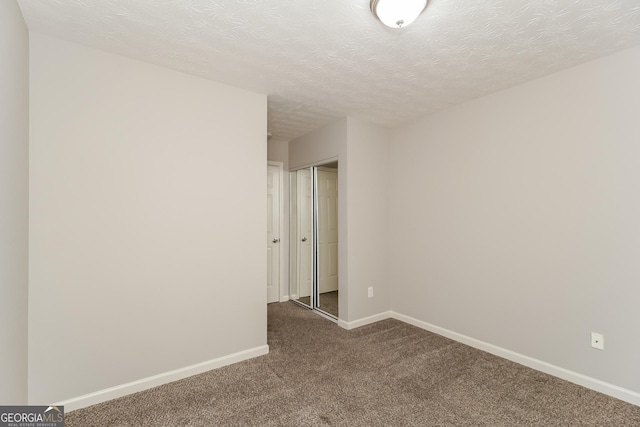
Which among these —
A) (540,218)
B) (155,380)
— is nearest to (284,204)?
(155,380)

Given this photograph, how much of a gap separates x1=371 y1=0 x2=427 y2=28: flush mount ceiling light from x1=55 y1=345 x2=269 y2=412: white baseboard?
2.67m

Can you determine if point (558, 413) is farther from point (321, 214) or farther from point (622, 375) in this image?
point (321, 214)

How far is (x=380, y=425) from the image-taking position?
5.85 feet

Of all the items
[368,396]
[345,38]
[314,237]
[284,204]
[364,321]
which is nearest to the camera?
[345,38]

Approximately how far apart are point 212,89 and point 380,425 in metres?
2.72

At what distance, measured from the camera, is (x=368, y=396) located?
2070mm

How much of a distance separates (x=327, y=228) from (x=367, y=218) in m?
0.92

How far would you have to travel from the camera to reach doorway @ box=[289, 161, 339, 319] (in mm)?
4070

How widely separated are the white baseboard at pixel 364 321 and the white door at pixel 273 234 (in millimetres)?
1281

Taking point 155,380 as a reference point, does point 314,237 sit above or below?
above

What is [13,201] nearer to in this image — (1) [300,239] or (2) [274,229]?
(2) [274,229]

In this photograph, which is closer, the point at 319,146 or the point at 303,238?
the point at 319,146

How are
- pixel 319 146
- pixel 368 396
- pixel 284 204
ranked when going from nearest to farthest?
pixel 368 396 → pixel 319 146 → pixel 284 204

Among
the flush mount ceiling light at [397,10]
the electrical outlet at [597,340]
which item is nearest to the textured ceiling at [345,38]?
the flush mount ceiling light at [397,10]
